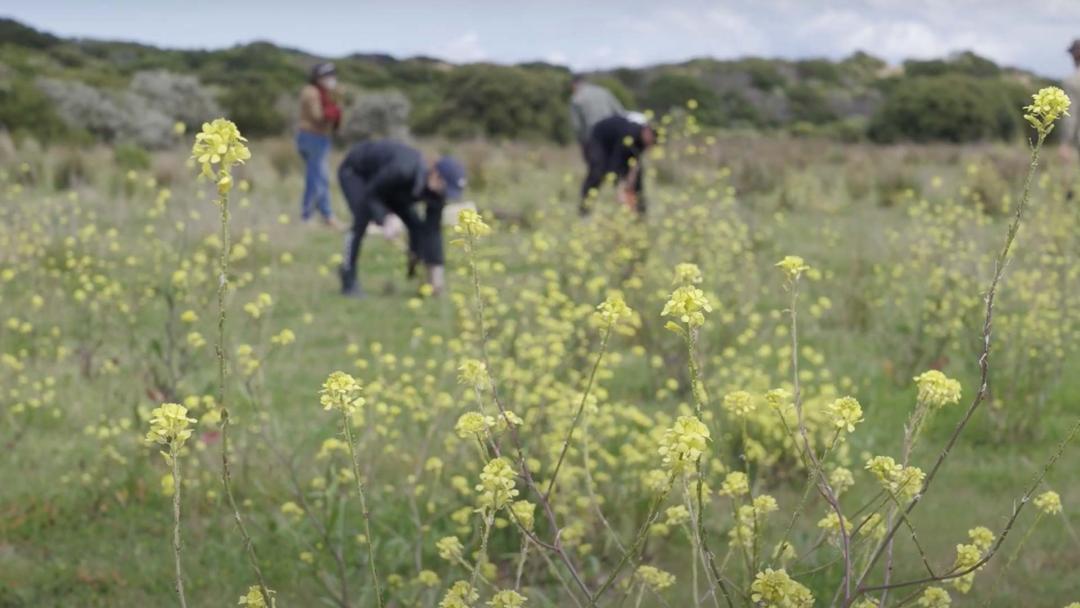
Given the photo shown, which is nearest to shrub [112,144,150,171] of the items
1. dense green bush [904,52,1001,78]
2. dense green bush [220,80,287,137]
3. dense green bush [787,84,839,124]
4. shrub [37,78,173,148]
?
shrub [37,78,173,148]

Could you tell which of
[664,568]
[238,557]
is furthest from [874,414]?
[238,557]

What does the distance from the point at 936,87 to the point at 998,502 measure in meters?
24.3

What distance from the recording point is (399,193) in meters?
8.62

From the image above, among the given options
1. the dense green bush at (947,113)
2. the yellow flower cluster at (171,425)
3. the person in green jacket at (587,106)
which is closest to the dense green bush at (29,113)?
the person in green jacket at (587,106)

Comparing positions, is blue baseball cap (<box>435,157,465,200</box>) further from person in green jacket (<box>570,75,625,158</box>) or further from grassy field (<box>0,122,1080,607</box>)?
person in green jacket (<box>570,75,625,158</box>)

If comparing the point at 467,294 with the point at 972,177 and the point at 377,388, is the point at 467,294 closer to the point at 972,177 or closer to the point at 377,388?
the point at 377,388

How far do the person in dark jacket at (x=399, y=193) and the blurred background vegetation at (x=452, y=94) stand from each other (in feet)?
37.3

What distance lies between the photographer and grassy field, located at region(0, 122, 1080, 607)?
12.7 ft

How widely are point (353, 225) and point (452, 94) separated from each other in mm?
22071

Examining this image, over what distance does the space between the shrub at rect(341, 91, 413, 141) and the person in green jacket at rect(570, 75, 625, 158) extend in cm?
1506

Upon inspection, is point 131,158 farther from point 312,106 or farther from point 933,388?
point 933,388

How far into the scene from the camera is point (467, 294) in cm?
695

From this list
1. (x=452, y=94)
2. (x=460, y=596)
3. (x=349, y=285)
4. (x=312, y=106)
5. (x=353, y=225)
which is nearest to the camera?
(x=460, y=596)

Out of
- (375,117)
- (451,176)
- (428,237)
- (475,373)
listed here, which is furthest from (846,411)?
(375,117)
